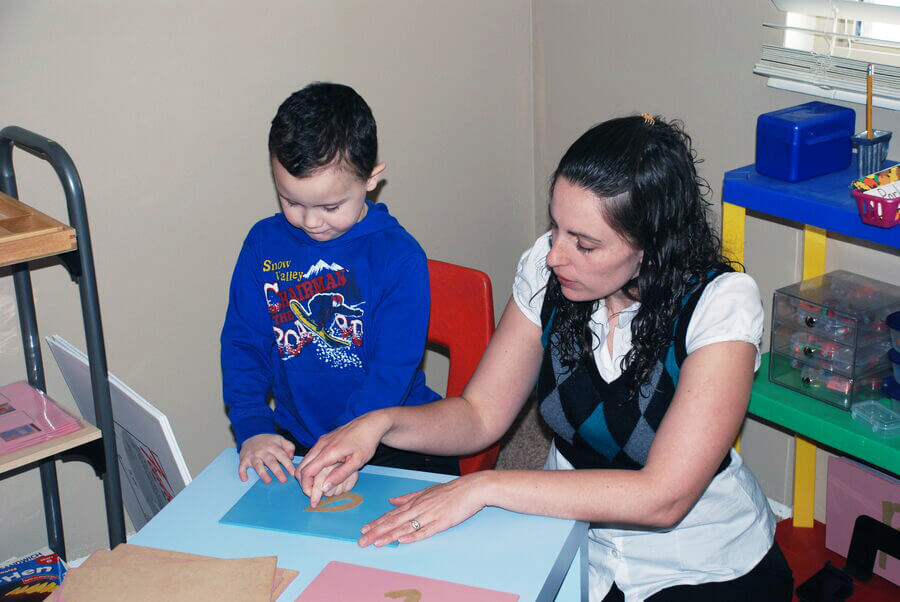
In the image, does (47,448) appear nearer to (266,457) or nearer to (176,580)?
(266,457)

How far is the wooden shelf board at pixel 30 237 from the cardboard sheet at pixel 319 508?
55 cm

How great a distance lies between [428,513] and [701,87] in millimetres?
1404

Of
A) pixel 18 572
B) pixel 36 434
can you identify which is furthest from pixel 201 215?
pixel 18 572

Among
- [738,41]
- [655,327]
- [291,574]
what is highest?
[738,41]

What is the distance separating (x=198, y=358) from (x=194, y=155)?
481mm

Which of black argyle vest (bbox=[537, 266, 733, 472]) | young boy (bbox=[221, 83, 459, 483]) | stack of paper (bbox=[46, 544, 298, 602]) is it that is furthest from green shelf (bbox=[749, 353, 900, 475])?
stack of paper (bbox=[46, 544, 298, 602])

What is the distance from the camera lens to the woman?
1.24 metres

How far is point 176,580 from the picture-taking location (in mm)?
1126

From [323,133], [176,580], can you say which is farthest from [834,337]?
[176,580]

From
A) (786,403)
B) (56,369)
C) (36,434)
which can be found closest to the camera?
(36,434)

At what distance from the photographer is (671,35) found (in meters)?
2.21

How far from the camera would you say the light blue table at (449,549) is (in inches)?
43.3

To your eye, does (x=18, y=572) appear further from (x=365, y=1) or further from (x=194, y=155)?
(x=365, y=1)

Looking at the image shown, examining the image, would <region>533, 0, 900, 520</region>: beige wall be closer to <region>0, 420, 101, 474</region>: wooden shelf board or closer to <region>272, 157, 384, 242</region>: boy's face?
<region>272, 157, 384, 242</region>: boy's face
